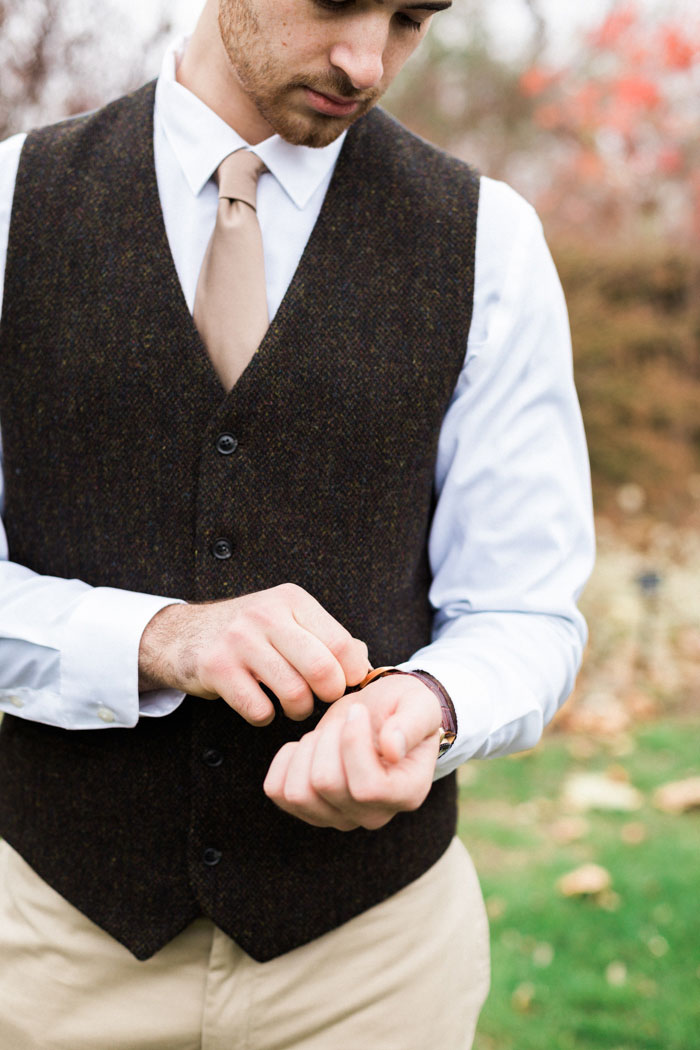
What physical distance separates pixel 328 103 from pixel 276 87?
67mm

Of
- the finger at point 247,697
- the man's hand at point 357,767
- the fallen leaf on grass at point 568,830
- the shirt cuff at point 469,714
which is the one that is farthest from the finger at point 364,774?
the fallen leaf on grass at point 568,830

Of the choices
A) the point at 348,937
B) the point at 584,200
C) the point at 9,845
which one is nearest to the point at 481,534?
the point at 348,937

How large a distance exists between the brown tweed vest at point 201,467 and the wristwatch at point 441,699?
212 mm

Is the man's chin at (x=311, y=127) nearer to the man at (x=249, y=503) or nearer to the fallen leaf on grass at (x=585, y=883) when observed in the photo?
the man at (x=249, y=503)

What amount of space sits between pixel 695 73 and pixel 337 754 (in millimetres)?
6841

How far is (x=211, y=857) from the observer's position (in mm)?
→ 1402

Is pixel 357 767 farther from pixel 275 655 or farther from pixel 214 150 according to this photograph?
pixel 214 150

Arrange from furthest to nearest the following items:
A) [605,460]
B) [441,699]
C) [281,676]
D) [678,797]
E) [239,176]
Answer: [605,460]
[678,797]
[239,176]
[441,699]
[281,676]

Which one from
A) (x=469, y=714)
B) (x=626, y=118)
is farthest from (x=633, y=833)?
(x=626, y=118)

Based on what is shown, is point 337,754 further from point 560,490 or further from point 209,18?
point 209,18

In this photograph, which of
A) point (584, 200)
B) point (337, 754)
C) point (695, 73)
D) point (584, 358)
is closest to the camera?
point (337, 754)

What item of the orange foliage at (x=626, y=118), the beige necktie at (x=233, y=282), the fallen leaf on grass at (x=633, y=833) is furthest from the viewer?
the orange foliage at (x=626, y=118)

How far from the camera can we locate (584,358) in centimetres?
583

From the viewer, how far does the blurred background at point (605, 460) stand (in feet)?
9.03
